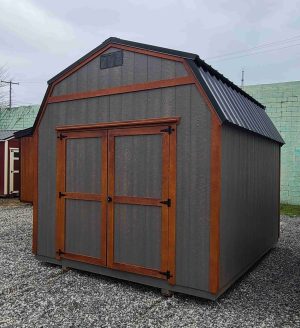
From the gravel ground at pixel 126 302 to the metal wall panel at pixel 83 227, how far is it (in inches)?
15.3

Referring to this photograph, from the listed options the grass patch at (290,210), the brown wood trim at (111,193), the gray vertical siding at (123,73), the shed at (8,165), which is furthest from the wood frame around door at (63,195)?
the shed at (8,165)

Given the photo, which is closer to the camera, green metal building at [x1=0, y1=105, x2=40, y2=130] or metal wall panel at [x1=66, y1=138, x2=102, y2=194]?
metal wall panel at [x1=66, y1=138, x2=102, y2=194]

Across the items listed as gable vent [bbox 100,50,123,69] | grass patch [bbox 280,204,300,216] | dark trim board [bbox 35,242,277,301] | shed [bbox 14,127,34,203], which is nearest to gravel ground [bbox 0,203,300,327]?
dark trim board [bbox 35,242,277,301]

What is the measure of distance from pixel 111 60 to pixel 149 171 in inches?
65.1

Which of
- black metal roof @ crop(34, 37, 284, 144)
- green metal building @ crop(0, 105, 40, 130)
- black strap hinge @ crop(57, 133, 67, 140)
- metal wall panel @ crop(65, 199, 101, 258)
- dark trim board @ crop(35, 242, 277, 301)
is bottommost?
dark trim board @ crop(35, 242, 277, 301)

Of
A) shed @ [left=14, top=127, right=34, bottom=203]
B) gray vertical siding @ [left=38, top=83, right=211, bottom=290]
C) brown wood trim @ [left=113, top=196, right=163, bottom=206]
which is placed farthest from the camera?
shed @ [left=14, top=127, right=34, bottom=203]

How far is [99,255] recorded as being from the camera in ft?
16.1

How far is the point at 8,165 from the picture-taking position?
1363 centimetres

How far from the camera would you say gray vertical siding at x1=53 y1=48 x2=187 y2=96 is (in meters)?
4.40

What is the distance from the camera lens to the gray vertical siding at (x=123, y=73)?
14.4ft

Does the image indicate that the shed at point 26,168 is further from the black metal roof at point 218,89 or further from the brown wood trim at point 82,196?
the brown wood trim at point 82,196

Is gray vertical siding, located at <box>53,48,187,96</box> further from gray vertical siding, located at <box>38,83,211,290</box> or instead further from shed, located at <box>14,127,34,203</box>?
shed, located at <box>14,127,34,203</box>

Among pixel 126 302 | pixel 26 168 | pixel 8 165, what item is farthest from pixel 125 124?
pixel 8 165

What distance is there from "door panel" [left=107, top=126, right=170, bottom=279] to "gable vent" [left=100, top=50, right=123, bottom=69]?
0.93 meters
